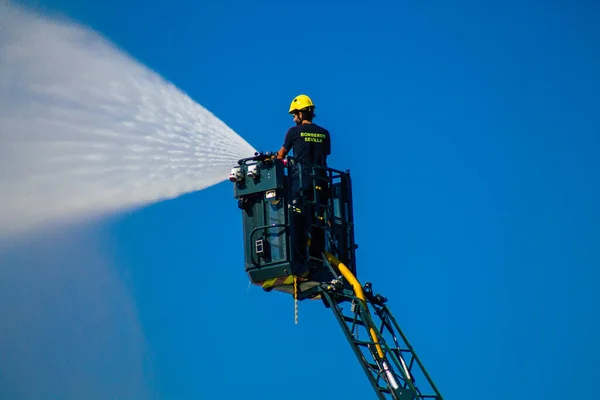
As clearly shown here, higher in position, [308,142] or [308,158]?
[308,142]

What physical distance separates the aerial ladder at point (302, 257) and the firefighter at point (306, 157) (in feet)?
0.08

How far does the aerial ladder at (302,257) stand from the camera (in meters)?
29.2

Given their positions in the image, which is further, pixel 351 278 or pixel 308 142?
pixel 308 142

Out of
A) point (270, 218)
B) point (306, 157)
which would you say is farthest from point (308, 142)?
point (270, 218)

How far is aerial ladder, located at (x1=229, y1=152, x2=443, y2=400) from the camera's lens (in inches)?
1150

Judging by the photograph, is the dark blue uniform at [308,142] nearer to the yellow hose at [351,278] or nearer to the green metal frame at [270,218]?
the green metal frame at [270,218]

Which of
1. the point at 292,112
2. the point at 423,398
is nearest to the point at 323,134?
the point at 292,112

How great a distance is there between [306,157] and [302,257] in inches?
80.0

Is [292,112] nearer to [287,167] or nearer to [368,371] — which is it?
[287,167]

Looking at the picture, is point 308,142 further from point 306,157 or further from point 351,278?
point 351,278

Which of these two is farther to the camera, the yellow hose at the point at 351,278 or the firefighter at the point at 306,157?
the firefighter at the point at 306,157

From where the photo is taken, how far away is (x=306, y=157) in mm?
30672

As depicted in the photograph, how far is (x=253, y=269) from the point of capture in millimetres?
29766

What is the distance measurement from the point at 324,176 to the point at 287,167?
126 centimetres
